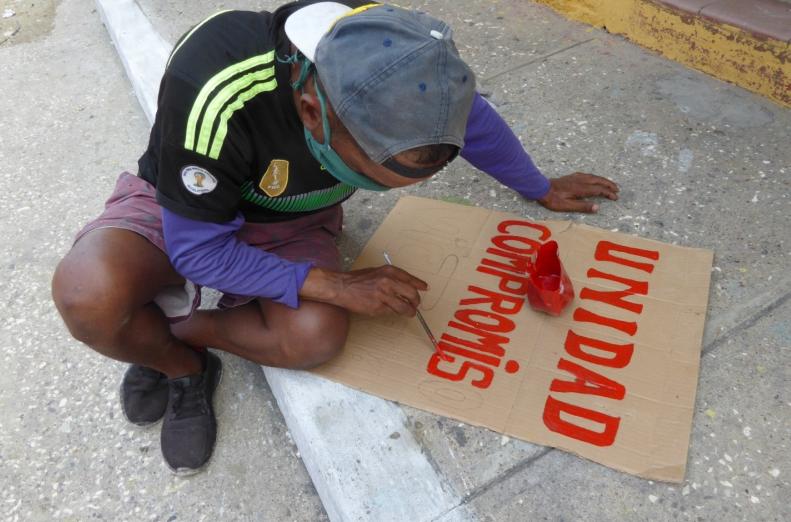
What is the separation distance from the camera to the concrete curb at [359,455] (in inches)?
51.0

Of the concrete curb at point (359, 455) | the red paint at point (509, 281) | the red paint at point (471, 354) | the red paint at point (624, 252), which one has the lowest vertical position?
the concrete curb at point (359, 455)

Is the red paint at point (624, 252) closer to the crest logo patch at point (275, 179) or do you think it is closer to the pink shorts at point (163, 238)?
the pink shorts at point (163, 238)

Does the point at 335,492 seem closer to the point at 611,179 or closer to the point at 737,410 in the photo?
the point at 737,410

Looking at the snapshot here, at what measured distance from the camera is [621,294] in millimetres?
1611

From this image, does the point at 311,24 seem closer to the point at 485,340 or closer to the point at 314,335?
the point at 314,335

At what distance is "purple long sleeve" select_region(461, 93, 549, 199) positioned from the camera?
1.58 meters


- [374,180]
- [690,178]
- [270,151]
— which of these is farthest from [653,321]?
[270,151]

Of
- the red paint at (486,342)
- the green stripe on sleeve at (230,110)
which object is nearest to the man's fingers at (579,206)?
the red paint at (486,342)

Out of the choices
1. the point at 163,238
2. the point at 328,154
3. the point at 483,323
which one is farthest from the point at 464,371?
the point at 163,238

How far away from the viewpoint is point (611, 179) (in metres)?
1.94

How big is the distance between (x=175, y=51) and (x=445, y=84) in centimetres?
58

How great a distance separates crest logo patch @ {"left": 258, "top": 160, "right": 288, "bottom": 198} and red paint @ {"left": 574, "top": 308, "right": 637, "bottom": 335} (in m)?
0.76

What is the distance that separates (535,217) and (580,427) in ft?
2.25

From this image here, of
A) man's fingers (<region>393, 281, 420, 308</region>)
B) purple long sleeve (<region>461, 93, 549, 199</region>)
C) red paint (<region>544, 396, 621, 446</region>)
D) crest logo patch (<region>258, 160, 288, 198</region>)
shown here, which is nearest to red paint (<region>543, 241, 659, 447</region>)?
red paint (<region>544, 396, 621, 446</region>)
